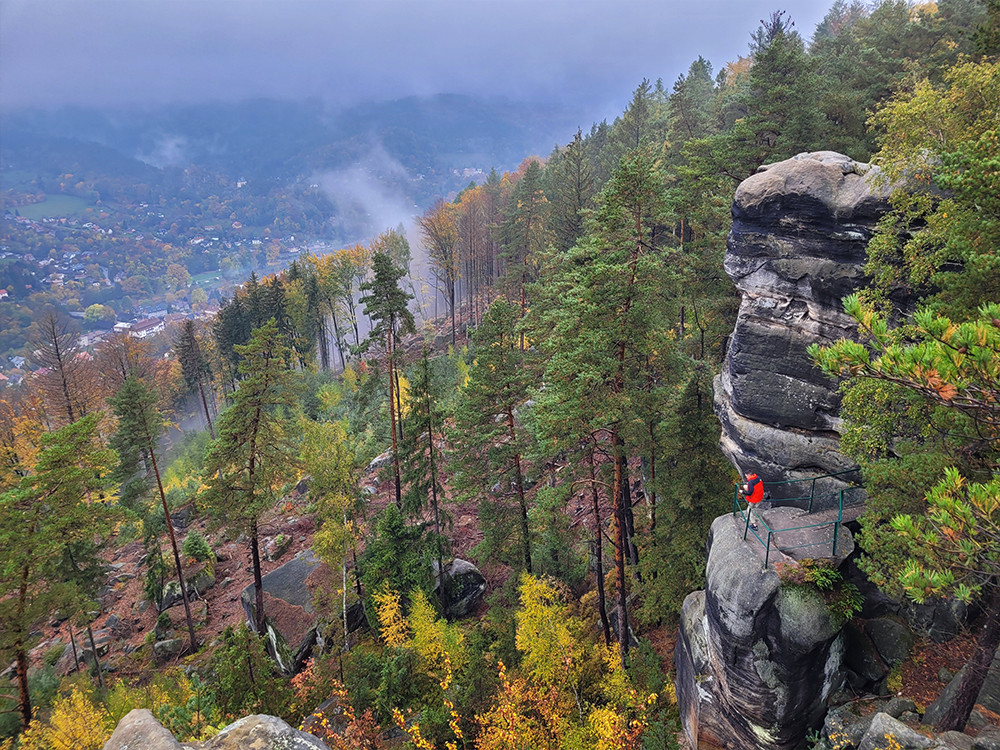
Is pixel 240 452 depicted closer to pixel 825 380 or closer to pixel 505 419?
pixel 505 419

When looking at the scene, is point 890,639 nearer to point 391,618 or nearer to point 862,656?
point 862,656

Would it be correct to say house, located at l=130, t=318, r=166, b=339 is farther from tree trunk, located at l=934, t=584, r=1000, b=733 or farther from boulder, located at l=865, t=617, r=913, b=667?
tree trunk, located at l=934, t=584, r=1000, b=733

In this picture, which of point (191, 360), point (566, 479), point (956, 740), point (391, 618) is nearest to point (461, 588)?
point (391, 618)

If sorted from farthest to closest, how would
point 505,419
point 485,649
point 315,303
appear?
point 315,303
point 505,419
point 485,649

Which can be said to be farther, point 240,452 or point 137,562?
point 137,562

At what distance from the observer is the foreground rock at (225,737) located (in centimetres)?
A: 480

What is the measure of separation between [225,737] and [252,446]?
1499 cm

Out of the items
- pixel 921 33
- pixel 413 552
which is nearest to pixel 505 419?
pixel 413 552

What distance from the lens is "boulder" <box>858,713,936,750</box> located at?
8.09m

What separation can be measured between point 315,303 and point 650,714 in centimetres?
4712

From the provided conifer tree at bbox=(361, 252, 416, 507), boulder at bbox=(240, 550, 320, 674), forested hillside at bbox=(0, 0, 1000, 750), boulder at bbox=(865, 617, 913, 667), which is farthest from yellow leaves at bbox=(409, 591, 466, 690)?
boulder at bbox=(865, 617, 913, 667)

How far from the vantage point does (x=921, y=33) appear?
80.1ft

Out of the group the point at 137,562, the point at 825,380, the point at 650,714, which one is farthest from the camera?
the point at 137,562

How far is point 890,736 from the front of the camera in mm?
8328
